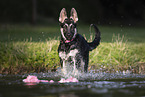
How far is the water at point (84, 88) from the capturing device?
20.5 ft

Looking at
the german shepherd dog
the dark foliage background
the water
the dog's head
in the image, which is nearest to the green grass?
the water

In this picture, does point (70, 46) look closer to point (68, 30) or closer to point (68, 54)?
point (68, 54)

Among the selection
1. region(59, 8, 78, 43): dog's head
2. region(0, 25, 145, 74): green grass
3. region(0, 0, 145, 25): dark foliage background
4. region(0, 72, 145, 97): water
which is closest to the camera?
region(0, 72, 145, 97): water

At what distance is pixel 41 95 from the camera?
6133 millimetres

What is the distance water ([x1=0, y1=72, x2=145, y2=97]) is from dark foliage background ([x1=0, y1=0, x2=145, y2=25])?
83.4 feet

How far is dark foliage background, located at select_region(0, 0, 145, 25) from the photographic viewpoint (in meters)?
34.5

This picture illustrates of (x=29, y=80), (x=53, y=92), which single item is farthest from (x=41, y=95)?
(x=29, y=80)

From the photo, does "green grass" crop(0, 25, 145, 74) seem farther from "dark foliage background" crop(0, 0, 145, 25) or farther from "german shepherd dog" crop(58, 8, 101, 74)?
"dark foliage background" crop(0, 0, 145, 25)

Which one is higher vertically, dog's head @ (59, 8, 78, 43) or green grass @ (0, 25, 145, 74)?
dog's head @ (59, 8, 78, 43)

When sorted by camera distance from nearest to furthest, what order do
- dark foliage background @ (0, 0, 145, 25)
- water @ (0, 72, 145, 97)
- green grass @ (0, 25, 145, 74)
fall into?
1. water @ (0, 72, 145, 97)
2. green grass @ (0, 25, 145, 74)
3. dark foliage background @ (0, 0, 145, 25)

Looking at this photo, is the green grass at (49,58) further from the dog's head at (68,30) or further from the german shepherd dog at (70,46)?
the dog's head at (68,30)

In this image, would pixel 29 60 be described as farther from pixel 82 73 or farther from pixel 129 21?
pixel 129 21

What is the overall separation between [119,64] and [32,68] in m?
2.92

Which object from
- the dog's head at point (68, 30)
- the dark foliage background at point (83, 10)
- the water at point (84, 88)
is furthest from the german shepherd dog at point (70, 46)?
the dark foliage background at point (83, 10)
